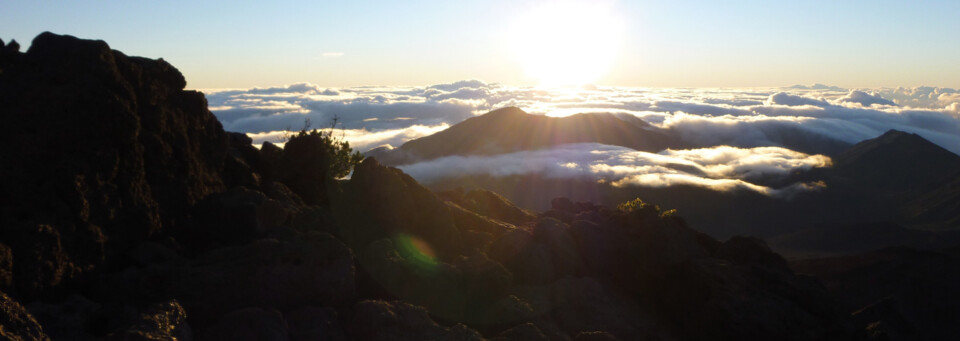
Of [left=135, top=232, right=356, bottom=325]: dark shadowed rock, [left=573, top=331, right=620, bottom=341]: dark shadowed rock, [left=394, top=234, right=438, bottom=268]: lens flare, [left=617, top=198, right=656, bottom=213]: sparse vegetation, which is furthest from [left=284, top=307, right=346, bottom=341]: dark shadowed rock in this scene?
[left=617, top=198, right=656, bottom=213]: sparse vegetation

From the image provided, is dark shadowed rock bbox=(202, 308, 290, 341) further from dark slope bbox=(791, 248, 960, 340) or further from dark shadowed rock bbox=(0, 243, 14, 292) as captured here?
dark slope bbox=(791, 248, 960, 340)

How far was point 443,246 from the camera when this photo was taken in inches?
850

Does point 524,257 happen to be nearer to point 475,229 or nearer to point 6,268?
point 475,229

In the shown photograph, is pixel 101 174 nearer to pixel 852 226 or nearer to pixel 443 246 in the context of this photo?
pixel 443 246

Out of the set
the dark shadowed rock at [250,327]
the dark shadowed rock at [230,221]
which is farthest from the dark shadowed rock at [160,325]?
the dark shadowed rock at [230,221]

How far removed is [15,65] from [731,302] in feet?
66.8

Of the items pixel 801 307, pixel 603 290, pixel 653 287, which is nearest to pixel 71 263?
pixel 603 290

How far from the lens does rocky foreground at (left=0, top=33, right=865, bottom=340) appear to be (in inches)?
459

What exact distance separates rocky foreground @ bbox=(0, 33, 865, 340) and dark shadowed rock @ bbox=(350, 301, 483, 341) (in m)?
0.04

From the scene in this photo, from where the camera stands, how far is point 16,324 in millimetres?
8547

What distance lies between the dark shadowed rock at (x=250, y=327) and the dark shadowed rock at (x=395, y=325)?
160 cm

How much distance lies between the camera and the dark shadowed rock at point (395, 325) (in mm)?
12641

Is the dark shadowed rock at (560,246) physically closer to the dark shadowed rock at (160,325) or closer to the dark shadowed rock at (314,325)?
the dark shadowed rock at (314,325)

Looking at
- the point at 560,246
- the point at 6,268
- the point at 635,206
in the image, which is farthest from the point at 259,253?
the point at 635,206
